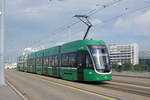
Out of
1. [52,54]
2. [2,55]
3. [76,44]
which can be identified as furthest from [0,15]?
[52,54]

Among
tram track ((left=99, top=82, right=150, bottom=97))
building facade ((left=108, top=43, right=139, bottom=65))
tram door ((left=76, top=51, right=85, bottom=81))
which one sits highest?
building facade ((left=108, top=43, right=139, bottom=65))

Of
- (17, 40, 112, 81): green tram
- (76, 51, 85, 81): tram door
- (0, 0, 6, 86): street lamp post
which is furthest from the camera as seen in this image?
(76, 51, 85, 81): tram door

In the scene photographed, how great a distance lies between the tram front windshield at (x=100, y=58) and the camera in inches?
648

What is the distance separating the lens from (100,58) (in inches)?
656

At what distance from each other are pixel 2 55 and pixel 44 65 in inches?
521

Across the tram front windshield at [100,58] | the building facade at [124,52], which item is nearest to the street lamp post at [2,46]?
the tram front windshield at [100,58]

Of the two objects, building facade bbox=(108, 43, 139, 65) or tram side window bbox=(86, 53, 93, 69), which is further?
building facade bbox=(108, 43, 139, 65)

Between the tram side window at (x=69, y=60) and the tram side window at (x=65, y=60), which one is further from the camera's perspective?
the tram side window at (x=65, y=60)

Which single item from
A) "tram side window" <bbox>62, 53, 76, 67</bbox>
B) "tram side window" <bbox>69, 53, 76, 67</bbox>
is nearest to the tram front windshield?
"tram side window" <bbox>69, 53, 76, 67</bbox>

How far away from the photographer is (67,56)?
67.1 feet

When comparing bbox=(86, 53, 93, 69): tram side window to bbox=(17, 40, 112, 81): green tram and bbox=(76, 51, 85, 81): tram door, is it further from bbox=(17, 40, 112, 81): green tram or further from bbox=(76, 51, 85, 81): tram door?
bbox=(76, 51, 85, 81): tram door

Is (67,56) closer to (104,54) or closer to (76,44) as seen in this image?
(76,44)

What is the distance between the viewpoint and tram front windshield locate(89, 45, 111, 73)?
1645 cm

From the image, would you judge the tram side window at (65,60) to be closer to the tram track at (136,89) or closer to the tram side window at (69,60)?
the tram side window at (69,60)
